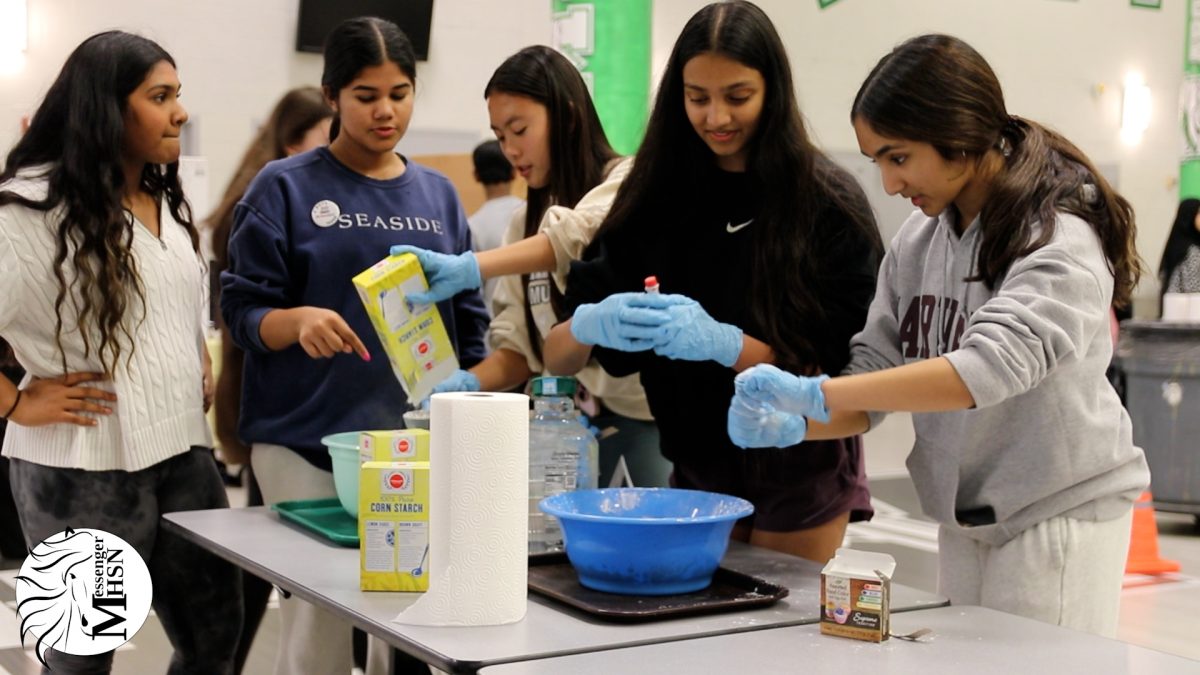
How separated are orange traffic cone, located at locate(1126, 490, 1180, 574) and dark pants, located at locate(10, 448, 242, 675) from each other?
3786mm

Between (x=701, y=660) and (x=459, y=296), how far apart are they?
139 cm

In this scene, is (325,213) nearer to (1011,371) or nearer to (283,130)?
(283,130)

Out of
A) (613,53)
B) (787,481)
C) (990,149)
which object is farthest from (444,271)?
(613,53)

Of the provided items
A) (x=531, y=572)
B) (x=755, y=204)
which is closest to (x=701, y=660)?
(x=531, y=572)

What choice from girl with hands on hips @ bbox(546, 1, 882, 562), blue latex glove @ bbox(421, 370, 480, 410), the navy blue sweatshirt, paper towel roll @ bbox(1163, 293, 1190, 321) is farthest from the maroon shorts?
paper towel roll @ bbox(1163, 293, 1190, 321)

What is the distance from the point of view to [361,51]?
97.6 inches

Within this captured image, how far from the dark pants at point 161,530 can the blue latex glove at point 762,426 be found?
1.10 meters

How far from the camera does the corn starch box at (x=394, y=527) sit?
172 cm

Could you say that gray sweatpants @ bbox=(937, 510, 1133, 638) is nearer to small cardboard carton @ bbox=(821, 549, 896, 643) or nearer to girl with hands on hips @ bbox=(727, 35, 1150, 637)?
girl with hands on hips @ bbox=(727, 35, 1150, 637)

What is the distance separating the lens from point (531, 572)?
5.90ft

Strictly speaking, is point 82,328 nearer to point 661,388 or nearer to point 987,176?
point 661,388

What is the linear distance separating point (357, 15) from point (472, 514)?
6.25 m

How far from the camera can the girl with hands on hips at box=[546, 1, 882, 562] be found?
2.05 metres

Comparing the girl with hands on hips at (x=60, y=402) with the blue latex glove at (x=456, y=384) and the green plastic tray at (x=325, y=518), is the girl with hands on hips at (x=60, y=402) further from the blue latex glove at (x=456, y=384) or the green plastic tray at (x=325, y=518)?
the blue latex glove at (x=456, y=384)
